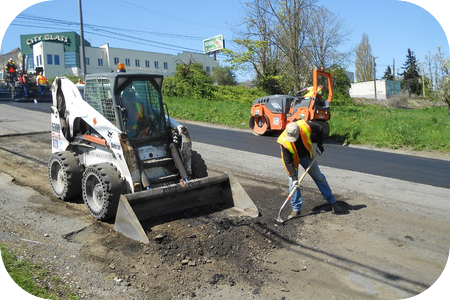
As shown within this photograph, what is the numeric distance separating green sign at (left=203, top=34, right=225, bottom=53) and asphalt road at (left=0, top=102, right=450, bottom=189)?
4991 cm

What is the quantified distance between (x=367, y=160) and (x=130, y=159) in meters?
7.66

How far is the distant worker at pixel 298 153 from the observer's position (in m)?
6.13

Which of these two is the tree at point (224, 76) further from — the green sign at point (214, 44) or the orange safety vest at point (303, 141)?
the orange safety vest at point (303, 141)

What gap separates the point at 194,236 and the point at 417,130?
12.2m

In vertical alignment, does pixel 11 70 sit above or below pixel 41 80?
above

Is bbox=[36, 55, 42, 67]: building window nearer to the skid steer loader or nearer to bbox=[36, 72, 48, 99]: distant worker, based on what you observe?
bbox=[36, 72, 48, 99]: distant worker

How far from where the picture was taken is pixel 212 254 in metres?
4.88

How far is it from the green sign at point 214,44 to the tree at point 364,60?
22.7 m

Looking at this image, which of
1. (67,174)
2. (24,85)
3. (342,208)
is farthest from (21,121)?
(342,208)

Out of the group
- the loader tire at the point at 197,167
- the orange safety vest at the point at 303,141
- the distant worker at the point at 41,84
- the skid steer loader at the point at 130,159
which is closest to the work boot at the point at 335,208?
→ the orange safety vest at the point at 303,141

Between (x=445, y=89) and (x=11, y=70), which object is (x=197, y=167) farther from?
(x=445, y=89)

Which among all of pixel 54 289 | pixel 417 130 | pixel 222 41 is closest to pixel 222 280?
pixel 54 289

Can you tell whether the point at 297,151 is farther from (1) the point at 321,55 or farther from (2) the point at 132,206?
(1) the point at 321,55

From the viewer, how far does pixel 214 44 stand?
6444 cm
